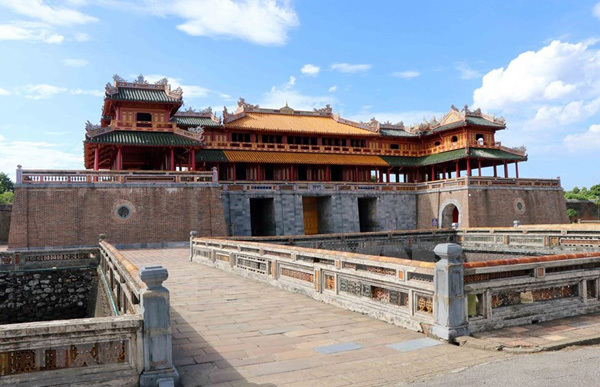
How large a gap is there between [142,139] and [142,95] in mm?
3499

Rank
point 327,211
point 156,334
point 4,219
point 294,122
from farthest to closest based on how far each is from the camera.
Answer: point 294,122 < point 4,219 < point 327,211 < point 156,334

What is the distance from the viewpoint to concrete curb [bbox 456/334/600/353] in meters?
5.80

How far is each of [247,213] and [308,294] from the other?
20.4 metres

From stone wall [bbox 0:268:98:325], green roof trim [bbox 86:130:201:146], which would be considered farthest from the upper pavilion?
stone wall [bbox 0:268:98:325]

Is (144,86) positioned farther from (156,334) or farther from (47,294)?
(156,334)

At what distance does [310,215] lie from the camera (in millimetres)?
33812

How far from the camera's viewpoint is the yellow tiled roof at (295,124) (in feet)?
117

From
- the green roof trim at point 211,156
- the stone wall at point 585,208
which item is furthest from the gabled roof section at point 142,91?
the stone wall at point 585,208

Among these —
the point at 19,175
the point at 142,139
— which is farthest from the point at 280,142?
the point at 19,175

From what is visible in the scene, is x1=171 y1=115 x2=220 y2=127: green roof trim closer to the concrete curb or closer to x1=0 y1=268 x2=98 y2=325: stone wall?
x1=0 y1=268 x2=98 y2=325: stone wall

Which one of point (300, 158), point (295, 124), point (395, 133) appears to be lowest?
point (300, 158)

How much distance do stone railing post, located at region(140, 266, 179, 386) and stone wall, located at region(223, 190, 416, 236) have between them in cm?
2442

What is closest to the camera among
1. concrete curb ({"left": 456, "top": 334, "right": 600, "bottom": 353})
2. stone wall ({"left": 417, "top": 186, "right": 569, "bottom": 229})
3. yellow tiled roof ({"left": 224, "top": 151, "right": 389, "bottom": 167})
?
concrete curb ({"left": 456, "top": 334, "right": 600, "bottom": 353})

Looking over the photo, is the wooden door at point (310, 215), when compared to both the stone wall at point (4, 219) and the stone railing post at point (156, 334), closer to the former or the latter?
the stone wall at point (4, 219)
